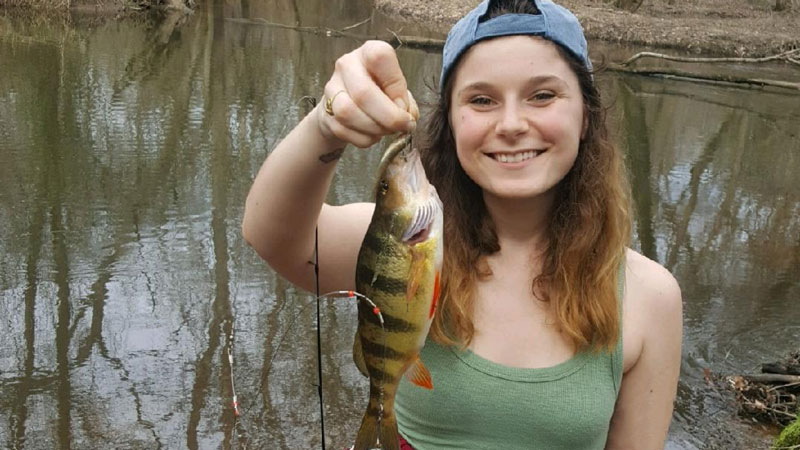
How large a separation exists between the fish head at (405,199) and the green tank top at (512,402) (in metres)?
0.39

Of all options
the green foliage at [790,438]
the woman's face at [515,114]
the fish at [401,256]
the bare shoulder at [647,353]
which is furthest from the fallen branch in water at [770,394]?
the fish at [401,256]

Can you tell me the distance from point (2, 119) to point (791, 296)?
30.3 ft

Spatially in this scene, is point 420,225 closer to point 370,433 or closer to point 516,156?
point 516,156

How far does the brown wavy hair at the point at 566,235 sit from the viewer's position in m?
1.95

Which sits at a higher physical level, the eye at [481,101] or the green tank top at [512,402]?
the eye at [481,101]

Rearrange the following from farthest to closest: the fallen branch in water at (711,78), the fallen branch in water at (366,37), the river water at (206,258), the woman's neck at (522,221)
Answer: the fallen branch in water at (366,37)
the fallen branch in water at (711,78)
the river water at (206,258)
the woman's neck at (522,221)

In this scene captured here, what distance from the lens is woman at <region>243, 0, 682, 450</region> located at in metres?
1.87

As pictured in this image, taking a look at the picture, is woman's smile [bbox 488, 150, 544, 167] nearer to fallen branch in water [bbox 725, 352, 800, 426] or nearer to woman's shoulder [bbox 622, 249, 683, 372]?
woman's shoulder [bbox 622, 249, 683, 372]

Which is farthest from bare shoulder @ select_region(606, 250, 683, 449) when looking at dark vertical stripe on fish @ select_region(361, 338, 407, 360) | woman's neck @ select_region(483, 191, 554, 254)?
dark vertical stripe on fish @ select_region(361, 338, 407, 360)

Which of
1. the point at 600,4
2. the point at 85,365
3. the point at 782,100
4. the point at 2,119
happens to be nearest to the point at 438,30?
the point at 600,4

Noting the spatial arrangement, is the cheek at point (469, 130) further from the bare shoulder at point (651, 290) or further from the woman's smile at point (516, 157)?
the bare shoulder at point (651, 290)

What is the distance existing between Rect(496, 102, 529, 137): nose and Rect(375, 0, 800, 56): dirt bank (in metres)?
21.8

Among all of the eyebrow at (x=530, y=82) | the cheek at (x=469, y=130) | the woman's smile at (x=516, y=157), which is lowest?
the woman's smile at (x=516, y=157)

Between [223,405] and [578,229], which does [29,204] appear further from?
[578,229]
